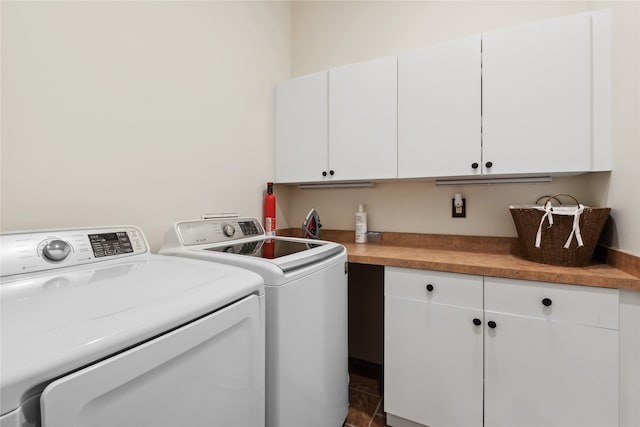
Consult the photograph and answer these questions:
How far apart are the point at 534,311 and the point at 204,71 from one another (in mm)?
2024

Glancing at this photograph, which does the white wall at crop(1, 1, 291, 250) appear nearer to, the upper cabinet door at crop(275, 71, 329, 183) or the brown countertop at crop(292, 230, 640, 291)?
the upper cabinet door at crop(275, 71, 329, 183)

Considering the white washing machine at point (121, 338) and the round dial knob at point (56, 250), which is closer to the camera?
the white washing machine at point (121, 338)

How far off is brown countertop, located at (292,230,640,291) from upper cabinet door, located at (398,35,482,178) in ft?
1.55

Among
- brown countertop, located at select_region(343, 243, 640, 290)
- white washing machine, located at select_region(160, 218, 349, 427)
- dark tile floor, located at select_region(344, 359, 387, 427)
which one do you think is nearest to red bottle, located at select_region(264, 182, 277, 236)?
white washing machine, located at select_region(160, 218, 349, 427)

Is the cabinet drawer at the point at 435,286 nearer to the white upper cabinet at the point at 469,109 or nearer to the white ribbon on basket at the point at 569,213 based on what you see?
the white ribbon on basket at the point at 569,213

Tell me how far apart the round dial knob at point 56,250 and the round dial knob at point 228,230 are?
2.26 ft

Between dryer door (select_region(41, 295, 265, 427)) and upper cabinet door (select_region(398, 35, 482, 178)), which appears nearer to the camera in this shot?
dryer door (select_region(41, 295, 265, 427))

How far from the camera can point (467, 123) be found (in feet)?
5.27

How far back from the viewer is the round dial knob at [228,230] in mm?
1580

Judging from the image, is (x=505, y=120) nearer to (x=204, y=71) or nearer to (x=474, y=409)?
(x=474, y=409)

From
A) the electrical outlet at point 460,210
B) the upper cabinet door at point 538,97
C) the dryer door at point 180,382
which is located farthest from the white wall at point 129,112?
the upper cabinet door at point 538,97

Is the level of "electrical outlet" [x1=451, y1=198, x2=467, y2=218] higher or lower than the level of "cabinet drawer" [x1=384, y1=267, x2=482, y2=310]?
higher

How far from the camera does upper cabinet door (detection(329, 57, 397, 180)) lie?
1.80 meters

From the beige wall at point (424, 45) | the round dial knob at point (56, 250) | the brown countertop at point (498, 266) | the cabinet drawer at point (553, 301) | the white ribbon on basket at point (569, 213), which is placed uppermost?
the beige wall at point (424, 45)
